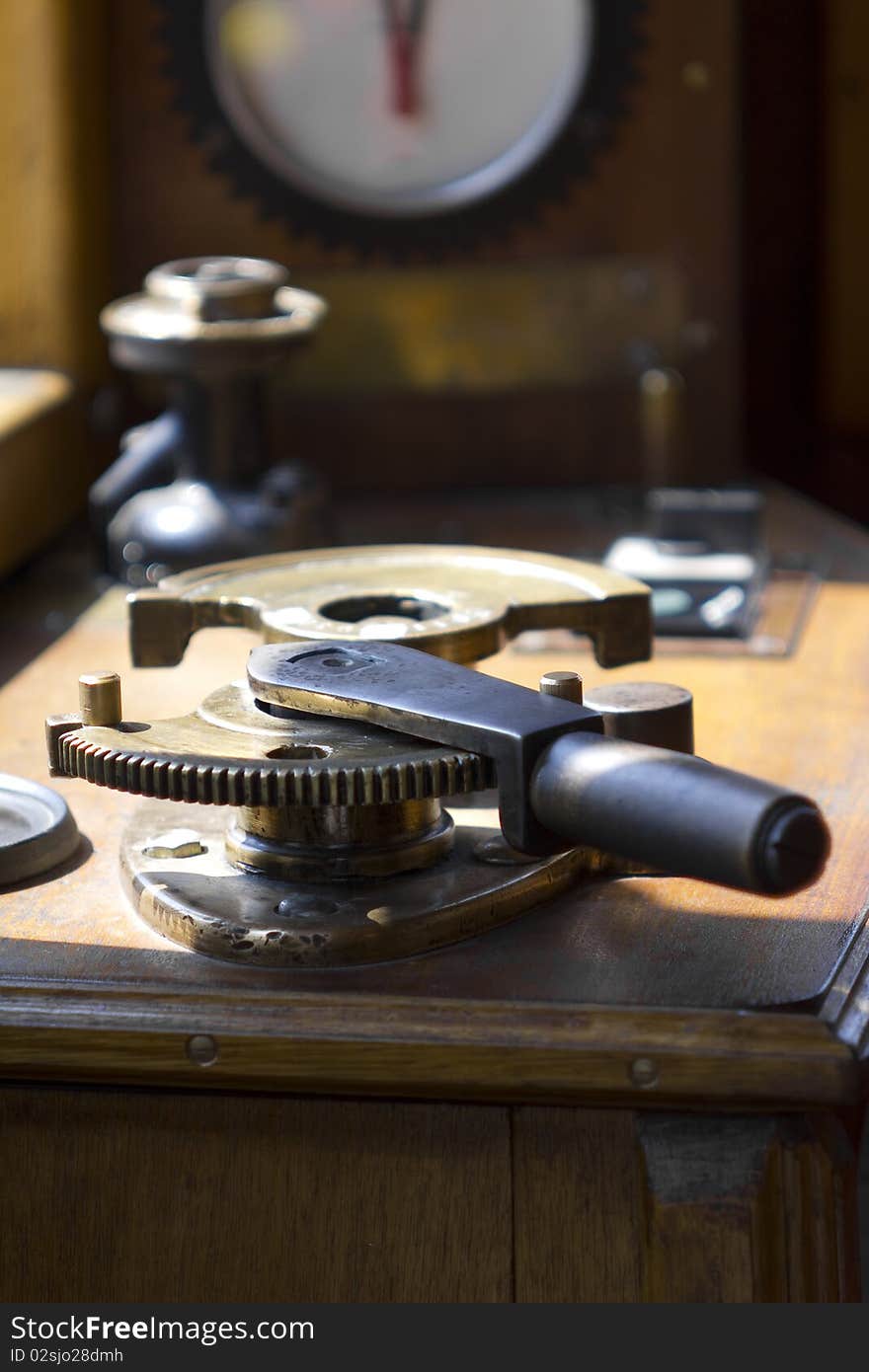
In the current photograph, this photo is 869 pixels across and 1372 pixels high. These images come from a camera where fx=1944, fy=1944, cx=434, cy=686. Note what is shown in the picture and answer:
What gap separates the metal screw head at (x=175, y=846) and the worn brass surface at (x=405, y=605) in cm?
11

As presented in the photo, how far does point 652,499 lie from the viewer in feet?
5.34

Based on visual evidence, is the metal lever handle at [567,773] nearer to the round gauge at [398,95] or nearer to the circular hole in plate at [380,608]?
the circular hole in plate at [380,608]

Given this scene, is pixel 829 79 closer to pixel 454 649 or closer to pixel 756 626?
pixel 756 626

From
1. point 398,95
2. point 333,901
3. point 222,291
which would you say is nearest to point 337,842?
point 333,901

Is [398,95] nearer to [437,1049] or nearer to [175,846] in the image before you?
[175,846]

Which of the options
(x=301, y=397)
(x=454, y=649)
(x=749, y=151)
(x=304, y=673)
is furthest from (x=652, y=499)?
(x=304, y=673)

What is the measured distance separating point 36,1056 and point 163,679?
50cm

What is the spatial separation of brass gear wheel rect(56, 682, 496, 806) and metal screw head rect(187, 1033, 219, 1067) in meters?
0.09

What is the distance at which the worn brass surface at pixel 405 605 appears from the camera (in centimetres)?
96

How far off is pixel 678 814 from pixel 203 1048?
0.75 feet

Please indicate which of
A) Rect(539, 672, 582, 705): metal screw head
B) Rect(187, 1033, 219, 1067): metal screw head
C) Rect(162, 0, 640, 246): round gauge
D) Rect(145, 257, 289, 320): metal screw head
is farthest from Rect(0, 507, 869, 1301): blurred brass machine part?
Rect(162, 0, 640, 246): round gauge

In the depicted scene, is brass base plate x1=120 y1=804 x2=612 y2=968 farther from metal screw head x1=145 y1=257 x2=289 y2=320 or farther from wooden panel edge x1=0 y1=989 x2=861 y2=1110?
metal screw head x1=145 y1=257 x2=289 y2=320

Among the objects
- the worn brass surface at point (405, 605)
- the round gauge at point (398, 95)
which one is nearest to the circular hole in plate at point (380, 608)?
the worn brass surface at point (405, 605)

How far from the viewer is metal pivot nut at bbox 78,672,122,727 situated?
0.83 metres
